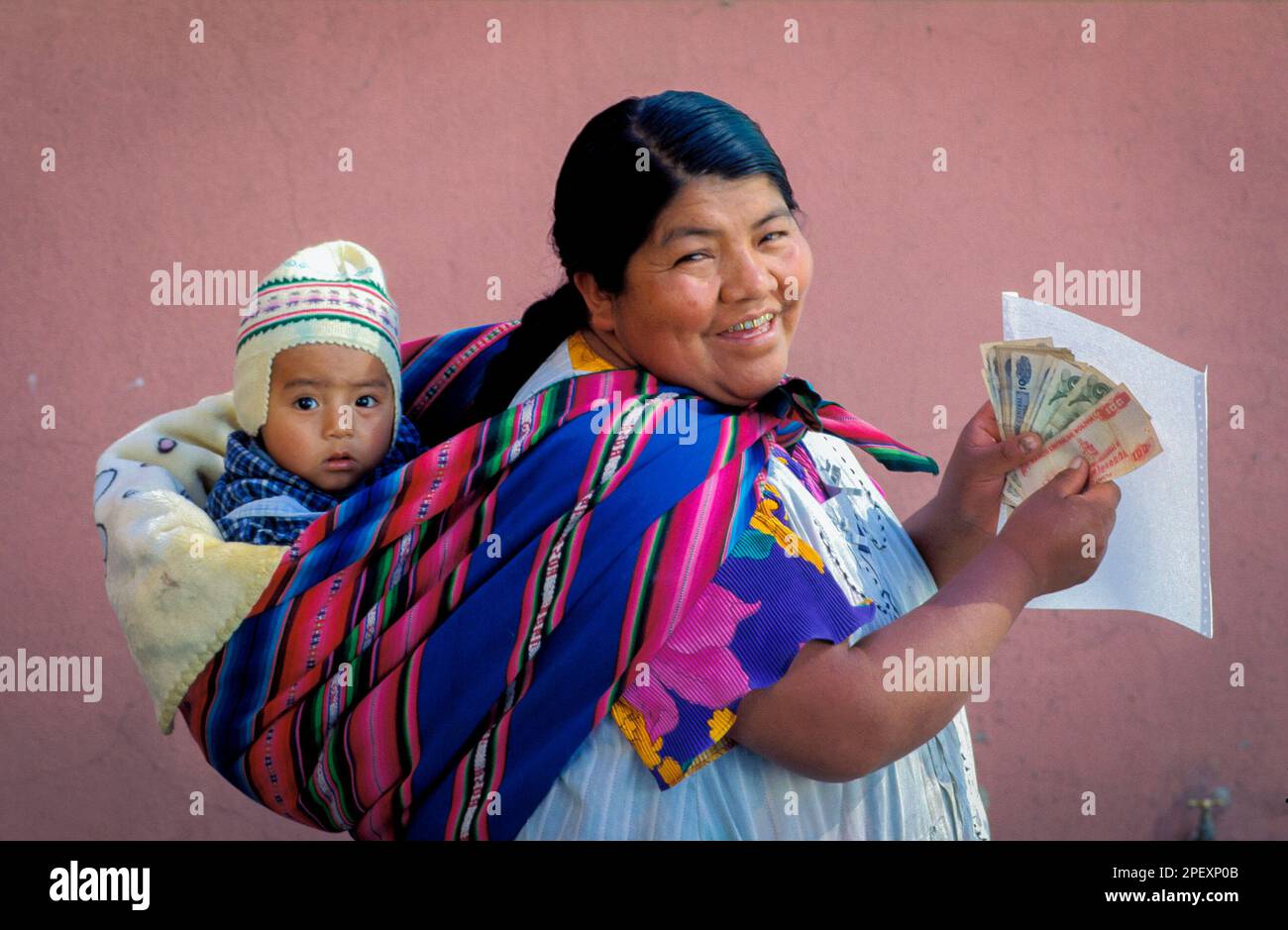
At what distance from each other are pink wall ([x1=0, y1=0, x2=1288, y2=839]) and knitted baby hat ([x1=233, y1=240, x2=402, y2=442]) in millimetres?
1578

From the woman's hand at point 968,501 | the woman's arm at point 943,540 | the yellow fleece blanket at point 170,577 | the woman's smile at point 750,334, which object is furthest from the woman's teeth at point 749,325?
the yellow fleece blanket at point 170,577

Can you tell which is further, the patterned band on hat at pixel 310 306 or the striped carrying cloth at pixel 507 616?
the patterned band on hat at pixel 310 306

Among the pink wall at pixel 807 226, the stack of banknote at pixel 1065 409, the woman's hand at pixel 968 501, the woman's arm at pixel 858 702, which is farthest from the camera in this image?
the pink wall at pixel 807 226

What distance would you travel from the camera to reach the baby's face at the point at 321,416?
98.9 inches

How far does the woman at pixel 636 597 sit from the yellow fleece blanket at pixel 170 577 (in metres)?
0.04

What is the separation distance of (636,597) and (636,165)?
72cm

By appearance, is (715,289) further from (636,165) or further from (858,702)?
(858,702)

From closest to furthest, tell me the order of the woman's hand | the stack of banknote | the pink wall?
1. the stack of banknote
2. the woman's hand
3. the pink wall

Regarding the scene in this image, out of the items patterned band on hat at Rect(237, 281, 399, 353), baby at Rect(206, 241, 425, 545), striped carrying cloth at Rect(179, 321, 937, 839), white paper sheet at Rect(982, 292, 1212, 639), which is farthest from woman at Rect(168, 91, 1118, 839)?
patterned band on hat at Rect(237, 281, 399, 353)

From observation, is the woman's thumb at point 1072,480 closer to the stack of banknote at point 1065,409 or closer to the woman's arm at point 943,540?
the stack of banknote at point 1065,409

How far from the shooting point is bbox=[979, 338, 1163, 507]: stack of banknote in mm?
Result: 2234

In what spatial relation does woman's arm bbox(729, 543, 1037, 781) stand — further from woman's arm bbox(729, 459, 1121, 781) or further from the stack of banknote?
the stack of banknote

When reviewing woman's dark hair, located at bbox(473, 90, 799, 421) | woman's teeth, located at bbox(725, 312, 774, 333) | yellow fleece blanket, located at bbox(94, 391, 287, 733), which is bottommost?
yellow fleece blanket, located at bbox(94, 391, 287, 733)
